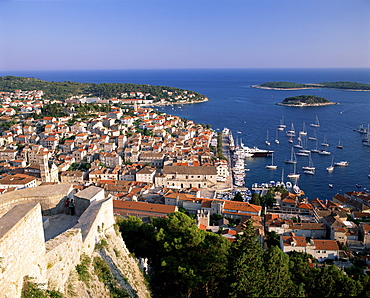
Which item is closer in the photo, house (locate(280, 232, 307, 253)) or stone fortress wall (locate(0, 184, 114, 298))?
stone fortress wall (locate(0, 184, 114, 298))

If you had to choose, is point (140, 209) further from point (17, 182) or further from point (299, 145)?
point (299, 145)

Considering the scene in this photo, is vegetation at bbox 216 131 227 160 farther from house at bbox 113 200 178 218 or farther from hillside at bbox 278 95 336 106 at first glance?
hillside at bbox 278 95 336 106

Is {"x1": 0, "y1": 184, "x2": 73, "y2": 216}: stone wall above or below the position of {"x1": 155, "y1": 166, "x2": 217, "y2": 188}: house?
above

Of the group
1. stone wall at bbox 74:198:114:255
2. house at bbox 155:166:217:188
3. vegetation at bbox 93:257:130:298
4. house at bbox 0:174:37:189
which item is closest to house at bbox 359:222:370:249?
house at bbox 155:166:217:188

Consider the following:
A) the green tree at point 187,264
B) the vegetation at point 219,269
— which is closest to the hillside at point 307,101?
the vegetation at point 219,269

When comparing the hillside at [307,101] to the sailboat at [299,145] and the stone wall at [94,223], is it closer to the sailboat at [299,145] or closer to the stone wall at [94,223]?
the sailboat at [299,145]

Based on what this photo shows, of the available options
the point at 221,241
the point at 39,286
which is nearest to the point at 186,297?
the point at 221,241
